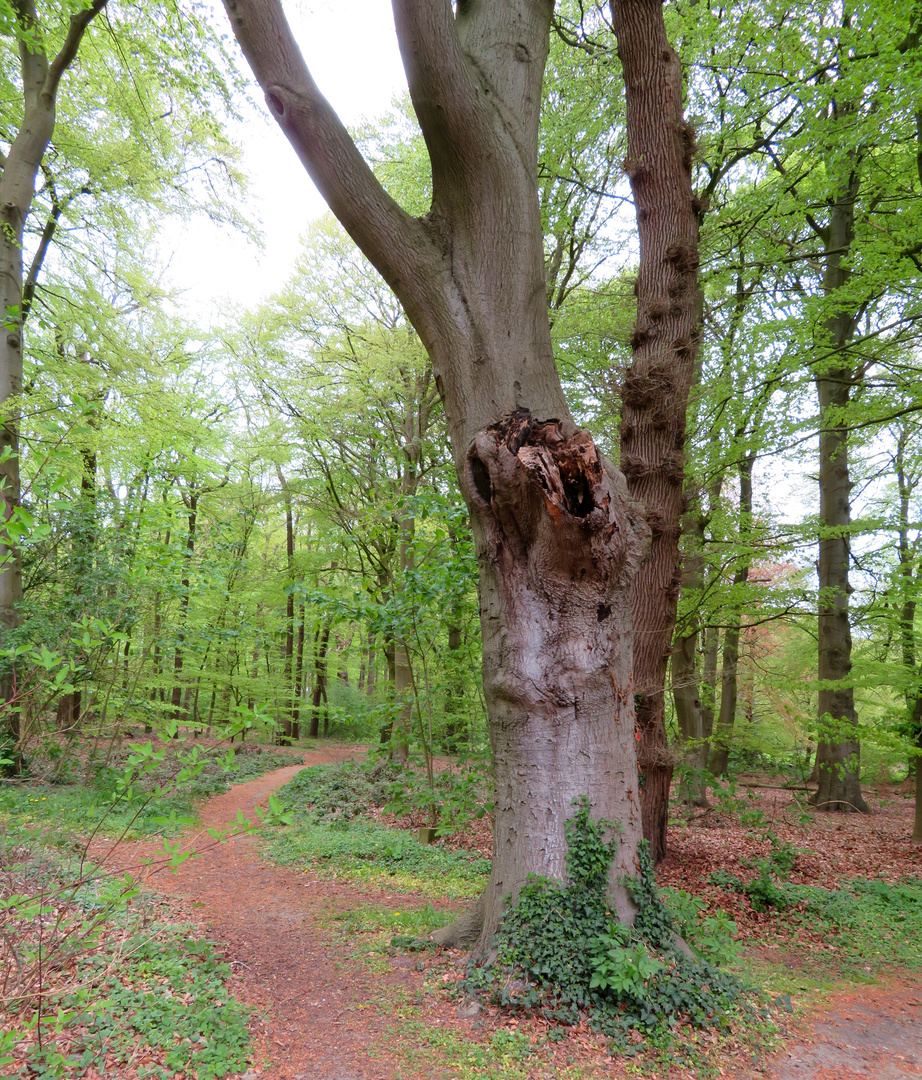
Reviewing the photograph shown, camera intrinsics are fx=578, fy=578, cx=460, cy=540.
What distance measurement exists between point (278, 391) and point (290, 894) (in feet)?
30.2

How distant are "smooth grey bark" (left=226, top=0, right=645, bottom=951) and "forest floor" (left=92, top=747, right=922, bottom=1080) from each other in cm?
53

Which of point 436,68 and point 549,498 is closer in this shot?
point 549,498

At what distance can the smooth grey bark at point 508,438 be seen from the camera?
10.8 ft

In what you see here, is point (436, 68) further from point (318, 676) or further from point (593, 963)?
point (318, 676)

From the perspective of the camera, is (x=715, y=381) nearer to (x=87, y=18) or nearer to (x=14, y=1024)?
(x=14, y=1024)

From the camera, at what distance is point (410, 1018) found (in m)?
3.11

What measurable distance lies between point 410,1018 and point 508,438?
322cm

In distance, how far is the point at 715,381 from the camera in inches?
294

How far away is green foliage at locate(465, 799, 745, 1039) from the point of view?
300cm

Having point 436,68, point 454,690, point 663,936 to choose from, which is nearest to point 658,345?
point 436,68

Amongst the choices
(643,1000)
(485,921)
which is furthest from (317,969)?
(643,1000)

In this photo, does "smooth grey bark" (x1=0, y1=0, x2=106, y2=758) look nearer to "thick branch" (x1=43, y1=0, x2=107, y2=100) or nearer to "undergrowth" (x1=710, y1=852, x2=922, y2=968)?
"thick branch" (x1=43, y1=0, x2=107, y2=100)

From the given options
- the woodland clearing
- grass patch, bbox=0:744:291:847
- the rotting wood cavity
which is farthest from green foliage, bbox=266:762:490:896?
the rotting wood cavity

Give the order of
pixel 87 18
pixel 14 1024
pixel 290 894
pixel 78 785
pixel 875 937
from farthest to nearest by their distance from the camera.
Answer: pixel 78 785
pixel 87 18
pixel 290 894
pixel 875 937
pixel 14 1024
